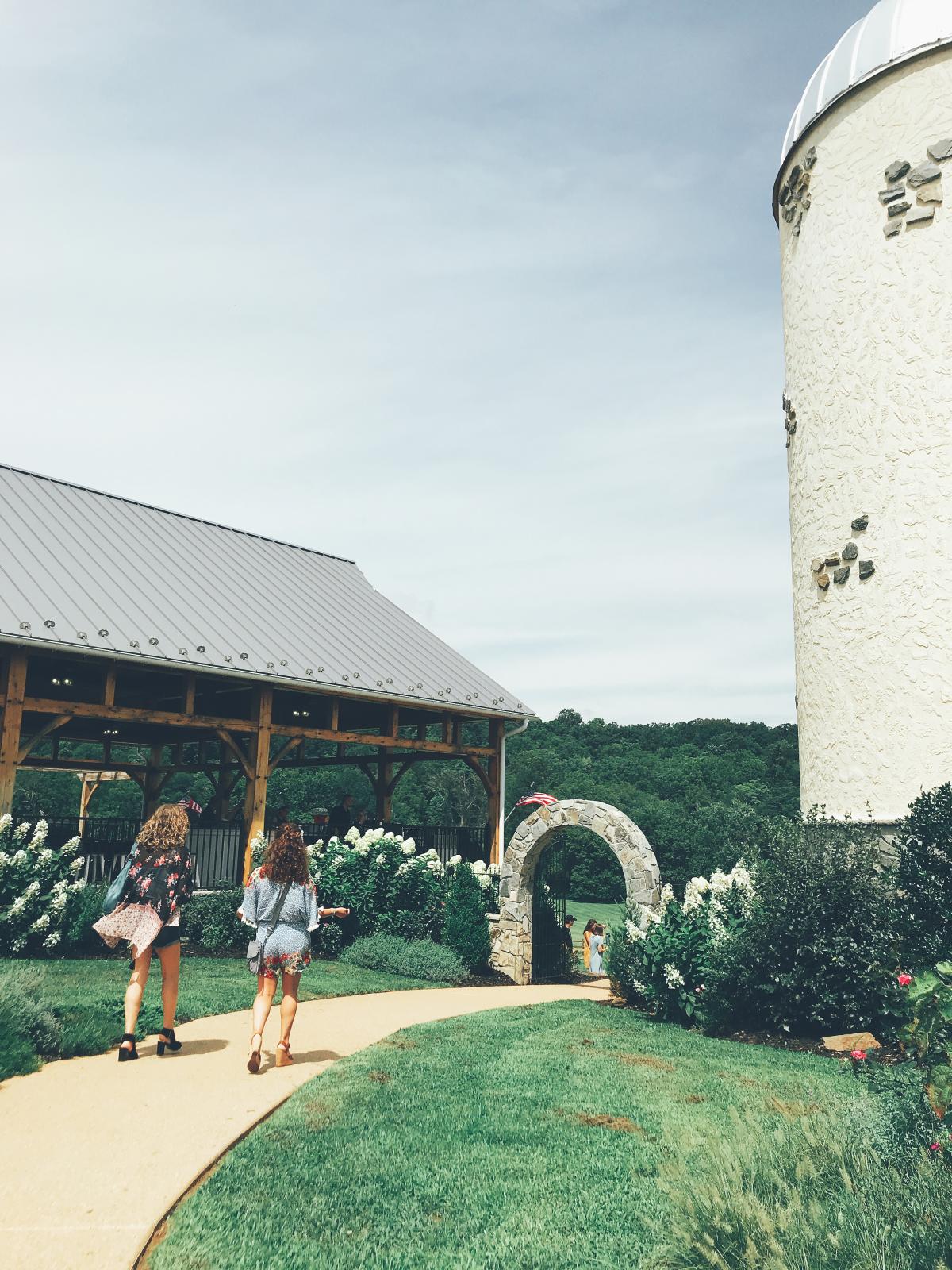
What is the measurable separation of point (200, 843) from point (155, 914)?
10.3 meters

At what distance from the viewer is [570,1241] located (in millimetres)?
4492

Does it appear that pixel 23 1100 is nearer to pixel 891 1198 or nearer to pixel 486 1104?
pixel 486 1104

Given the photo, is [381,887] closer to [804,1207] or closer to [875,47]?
[804,1207]

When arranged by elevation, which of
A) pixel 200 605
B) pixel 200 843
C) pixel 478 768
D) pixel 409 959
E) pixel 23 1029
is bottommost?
pixel 409 959

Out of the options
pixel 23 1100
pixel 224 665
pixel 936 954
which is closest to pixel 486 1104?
pixel 23 1100

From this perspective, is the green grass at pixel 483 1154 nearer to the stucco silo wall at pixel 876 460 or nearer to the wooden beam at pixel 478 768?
the stucco silo wall at pixel 876 460

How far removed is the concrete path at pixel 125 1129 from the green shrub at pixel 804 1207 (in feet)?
7.72

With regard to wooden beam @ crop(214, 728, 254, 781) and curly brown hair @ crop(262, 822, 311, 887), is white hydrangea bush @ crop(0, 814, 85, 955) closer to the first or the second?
wooden beam @ crop(214, 728, 254, 781)

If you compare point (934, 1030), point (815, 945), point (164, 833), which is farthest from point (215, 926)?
point (934, 1030)

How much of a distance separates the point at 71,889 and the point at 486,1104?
7879 millimetres

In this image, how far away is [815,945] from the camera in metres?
9.41

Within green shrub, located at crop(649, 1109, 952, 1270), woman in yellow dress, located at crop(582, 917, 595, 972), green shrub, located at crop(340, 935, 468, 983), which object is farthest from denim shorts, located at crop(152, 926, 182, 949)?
→ woman in yellow dress, located at crop(582, 917, 595, 972)

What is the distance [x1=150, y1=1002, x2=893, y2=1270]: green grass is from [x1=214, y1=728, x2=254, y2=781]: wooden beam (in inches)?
368

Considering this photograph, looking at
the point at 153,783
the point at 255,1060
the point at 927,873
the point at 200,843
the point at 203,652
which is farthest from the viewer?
the point at 153,783
